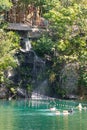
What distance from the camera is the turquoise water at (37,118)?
37844 mm

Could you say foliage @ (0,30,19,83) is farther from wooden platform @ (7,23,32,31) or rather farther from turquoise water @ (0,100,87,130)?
turquoise water @ (0,100,87,130)

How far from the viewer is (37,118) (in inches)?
1693

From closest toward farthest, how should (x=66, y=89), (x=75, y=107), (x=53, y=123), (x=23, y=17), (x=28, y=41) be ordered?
(x=53, y=123) → (x=75, y=107) → (x=66, y=89) → (x=28, y=41) → (x=23, y=17)

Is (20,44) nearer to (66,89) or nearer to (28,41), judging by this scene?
(28,41)

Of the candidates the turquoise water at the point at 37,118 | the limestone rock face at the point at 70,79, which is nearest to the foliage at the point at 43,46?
the limestone rock face at the point at 70,79

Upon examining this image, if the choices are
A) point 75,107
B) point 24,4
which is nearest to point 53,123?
point 75,107

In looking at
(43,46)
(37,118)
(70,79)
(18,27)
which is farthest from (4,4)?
(37,118)

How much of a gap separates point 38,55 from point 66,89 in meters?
6.37

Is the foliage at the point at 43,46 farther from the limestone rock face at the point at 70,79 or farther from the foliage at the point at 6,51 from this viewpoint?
the limestone rock face at the point at 70,79

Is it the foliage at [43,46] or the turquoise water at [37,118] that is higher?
the foliage at [43,46]

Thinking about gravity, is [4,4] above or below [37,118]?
above

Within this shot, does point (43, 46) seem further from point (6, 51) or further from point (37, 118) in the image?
point (37, 118)

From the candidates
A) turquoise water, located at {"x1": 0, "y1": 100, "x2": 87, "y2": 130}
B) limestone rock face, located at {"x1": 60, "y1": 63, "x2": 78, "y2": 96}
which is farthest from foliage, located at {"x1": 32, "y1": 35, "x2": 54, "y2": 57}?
turquoise water, located at {"x1": 0, "y1": 100, "x2": 87, "y2": 130}

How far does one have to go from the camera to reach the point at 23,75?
68500 millimetres
